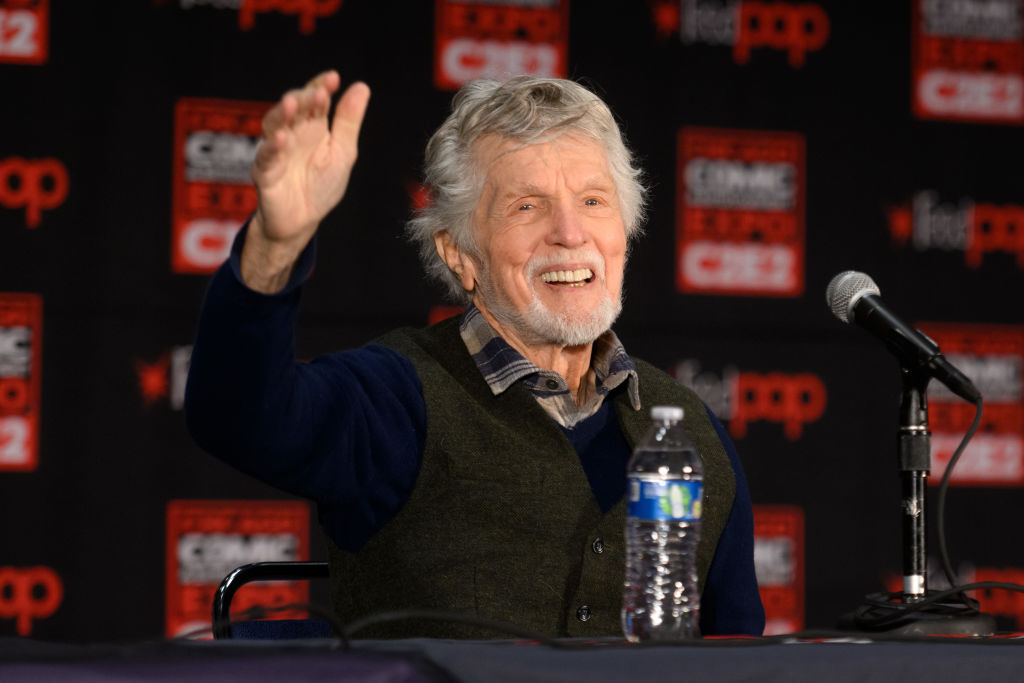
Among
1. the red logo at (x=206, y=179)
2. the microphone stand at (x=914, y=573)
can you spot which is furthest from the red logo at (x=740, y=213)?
the microphone stand at (x=914, y=573)

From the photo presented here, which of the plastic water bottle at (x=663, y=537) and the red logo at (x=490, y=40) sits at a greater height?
the red logo at (x=490, y=40)

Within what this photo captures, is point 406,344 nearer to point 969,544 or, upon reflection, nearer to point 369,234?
point 369,234

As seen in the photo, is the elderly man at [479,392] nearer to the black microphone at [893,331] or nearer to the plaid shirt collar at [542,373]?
the plaid shirt collar at [542,373]

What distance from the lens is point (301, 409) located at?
135 centimetres

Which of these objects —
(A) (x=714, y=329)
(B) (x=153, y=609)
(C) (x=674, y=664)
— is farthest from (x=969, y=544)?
(C) (x=674, y=664)

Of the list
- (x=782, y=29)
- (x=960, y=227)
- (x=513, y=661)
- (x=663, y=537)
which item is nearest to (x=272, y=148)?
(x=513, y=661)

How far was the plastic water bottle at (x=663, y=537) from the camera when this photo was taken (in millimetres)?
1106

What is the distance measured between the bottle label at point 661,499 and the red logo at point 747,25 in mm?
2536

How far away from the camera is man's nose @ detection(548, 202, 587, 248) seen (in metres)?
1.81

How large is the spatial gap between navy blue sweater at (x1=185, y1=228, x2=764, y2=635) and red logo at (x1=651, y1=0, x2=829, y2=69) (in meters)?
1.80

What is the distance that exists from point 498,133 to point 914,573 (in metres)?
0.93

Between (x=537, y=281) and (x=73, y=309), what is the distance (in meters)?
1.61

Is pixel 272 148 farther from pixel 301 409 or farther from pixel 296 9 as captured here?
pixel 296 9

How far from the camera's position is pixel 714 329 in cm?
335
